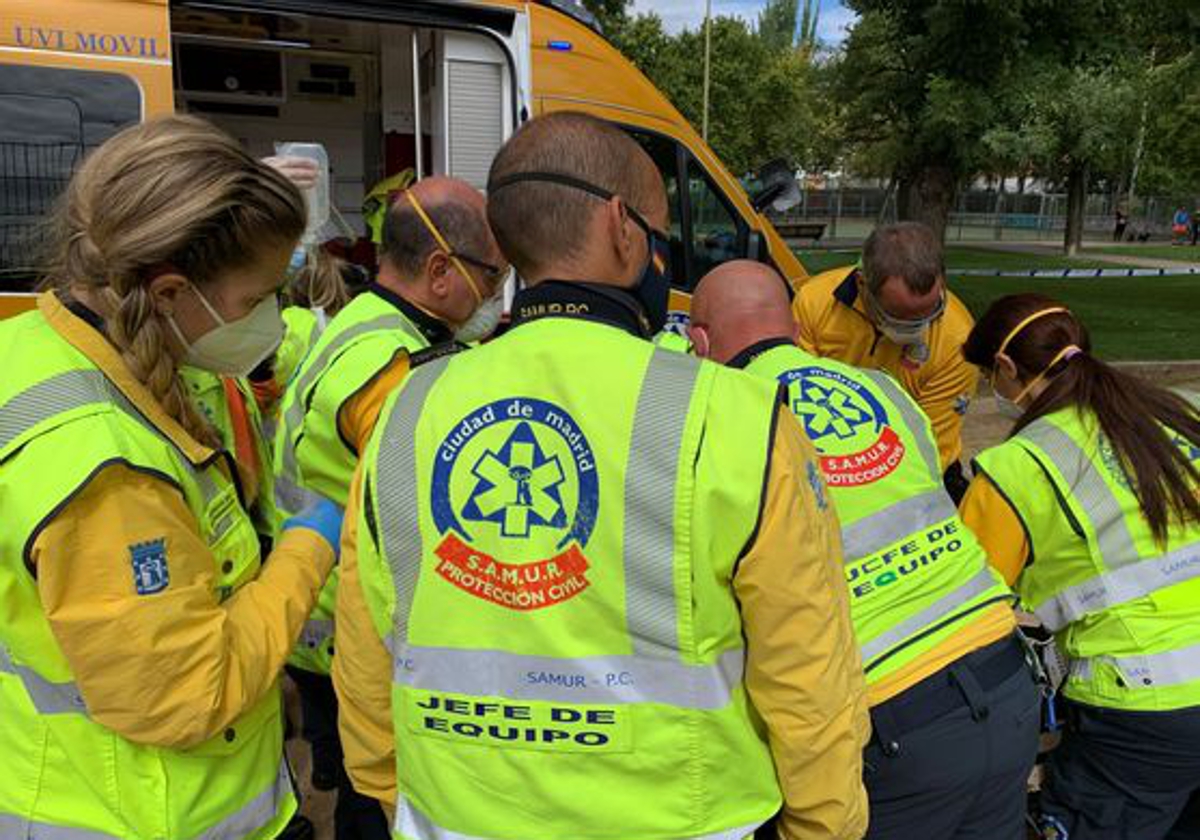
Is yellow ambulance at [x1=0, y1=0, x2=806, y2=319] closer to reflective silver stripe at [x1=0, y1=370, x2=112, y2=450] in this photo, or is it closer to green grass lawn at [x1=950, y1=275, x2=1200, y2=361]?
reflective silver stripe at [x1=0, y1=370, x2=112, y2=450]

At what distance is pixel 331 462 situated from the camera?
2.12 meters

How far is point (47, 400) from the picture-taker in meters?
1.32

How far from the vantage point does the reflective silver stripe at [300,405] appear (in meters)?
2.20

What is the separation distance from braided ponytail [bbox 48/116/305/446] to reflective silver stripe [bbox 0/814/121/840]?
631mm

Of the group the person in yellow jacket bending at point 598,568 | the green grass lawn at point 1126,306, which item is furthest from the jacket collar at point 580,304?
the green grass lawn at point 1126,306


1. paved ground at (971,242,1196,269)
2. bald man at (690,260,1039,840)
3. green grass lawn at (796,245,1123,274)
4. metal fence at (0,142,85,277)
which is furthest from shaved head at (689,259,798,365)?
paved ground at (971,242,1196,269)

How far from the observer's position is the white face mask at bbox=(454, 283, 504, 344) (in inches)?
101

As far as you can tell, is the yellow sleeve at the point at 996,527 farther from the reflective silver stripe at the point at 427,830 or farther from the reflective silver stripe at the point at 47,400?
the reflective silver stripe at the point at 47,400

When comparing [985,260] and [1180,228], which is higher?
[1180,228]

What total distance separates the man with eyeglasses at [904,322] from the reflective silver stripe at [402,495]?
9.08 feet

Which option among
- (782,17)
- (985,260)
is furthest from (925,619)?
(782,17)

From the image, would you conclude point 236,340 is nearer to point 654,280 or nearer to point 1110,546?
point 654,280

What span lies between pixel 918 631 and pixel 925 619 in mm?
30

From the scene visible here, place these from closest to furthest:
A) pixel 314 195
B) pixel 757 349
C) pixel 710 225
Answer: pixel 757 349 → pixel 314 195 → pixel 710 225
